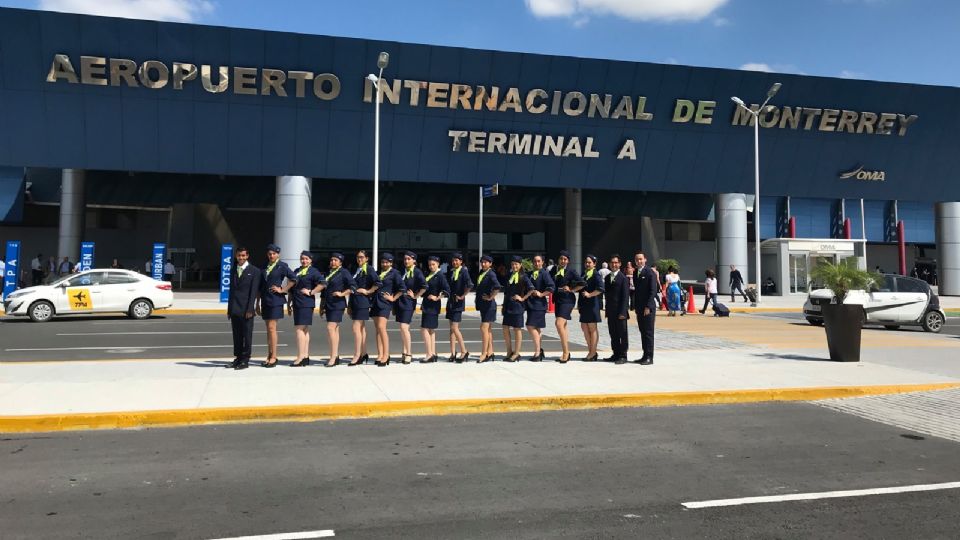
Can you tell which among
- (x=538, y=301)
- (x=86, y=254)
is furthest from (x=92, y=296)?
(x=538, y=301)

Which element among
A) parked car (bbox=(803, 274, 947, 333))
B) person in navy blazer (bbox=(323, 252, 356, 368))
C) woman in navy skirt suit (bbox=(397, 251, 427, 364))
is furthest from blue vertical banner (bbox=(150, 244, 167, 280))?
parked car (bbox=(803, 274, 947, 333))

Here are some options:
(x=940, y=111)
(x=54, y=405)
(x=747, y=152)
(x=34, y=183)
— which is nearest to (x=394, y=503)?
(x=54, y=405)

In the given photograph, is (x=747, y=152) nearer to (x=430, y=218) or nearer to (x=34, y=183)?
(x=430, y=218)

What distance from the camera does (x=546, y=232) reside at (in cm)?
4838

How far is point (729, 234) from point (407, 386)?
2992 centimetres

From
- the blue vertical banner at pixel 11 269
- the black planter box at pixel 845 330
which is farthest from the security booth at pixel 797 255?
the blue vertical banner at pixel 11 269

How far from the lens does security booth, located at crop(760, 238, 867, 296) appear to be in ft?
114

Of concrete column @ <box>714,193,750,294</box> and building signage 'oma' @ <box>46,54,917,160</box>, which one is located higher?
building signage 'oma' @ <box>46,54,917,160</box>

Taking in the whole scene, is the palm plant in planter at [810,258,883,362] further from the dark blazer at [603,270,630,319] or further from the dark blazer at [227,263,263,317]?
the dark blazer at [227,263,263,317]

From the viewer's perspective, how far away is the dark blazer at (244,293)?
32.2 feet

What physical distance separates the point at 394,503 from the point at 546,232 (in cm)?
4436

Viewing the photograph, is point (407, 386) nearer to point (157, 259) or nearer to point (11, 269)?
point (11, 269)

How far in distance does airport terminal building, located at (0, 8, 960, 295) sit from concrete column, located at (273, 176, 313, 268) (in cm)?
9

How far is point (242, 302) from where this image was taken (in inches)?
386
